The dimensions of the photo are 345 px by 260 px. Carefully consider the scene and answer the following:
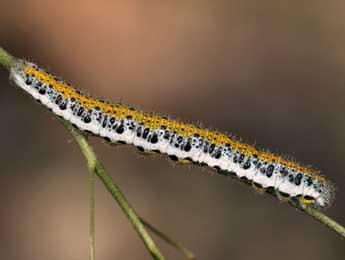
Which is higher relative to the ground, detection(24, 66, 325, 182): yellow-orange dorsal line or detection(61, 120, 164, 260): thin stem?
detection(24, 66, 325, 182): yellow-orange dorsal line

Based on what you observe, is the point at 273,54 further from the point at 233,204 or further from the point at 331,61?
the point at 233,204

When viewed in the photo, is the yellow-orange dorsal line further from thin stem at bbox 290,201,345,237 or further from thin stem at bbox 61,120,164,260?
thin stem at bbox 290,201,345,237

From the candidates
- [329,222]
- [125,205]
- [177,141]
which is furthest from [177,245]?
[177,141]

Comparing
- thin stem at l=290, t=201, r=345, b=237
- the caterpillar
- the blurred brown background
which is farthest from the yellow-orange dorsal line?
the blurred brown background

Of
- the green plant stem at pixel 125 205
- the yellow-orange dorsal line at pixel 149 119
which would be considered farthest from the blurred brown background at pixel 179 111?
the green plant stem at pixel 125 205

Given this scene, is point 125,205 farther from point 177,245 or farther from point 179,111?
point 179,111

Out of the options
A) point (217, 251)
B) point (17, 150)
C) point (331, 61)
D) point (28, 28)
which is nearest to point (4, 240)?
point (17, 150)
